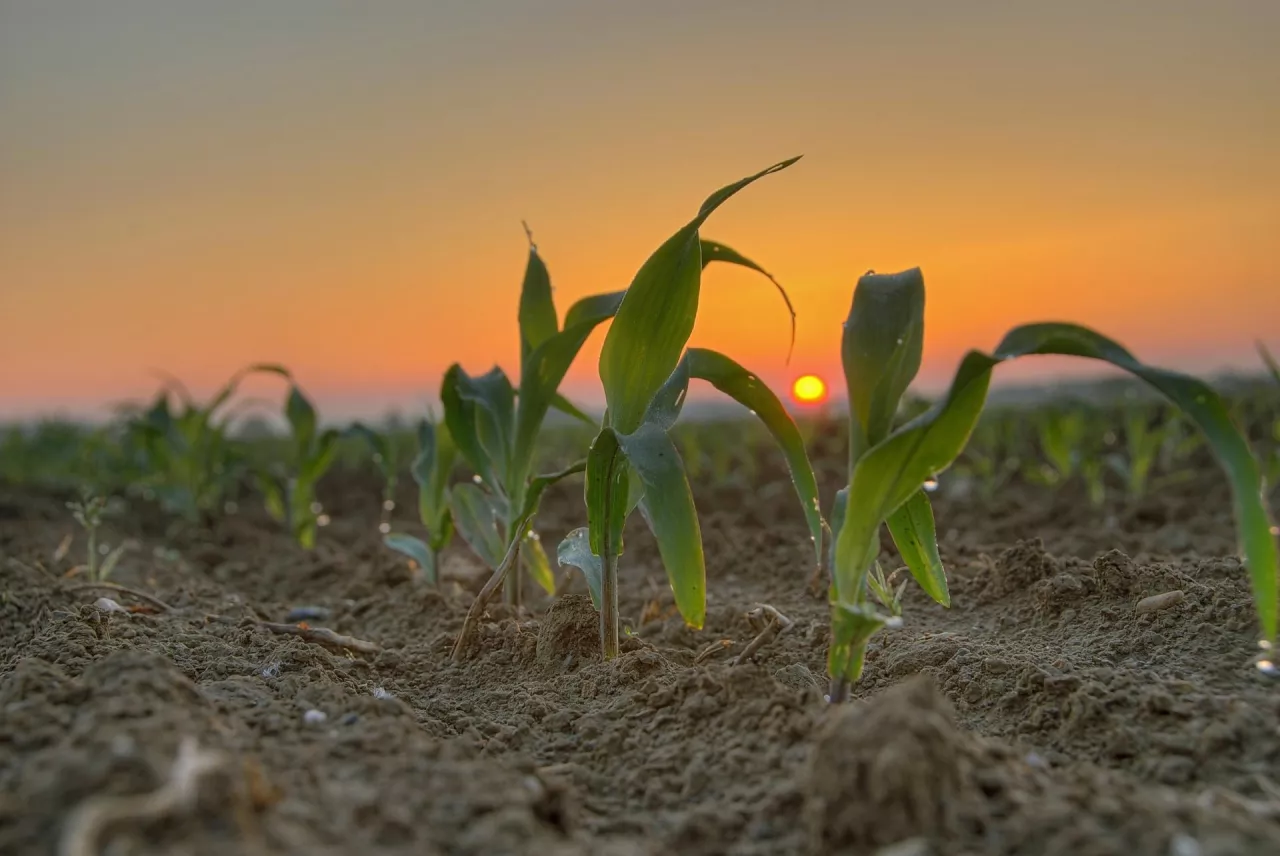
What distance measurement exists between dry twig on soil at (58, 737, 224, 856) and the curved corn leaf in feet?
3.54

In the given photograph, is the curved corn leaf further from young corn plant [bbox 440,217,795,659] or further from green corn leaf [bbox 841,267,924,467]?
young corn plant [bbox 440,217,795,659]

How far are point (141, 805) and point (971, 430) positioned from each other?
1.33 metres

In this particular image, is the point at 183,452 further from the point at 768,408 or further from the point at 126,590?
the point at 768,408

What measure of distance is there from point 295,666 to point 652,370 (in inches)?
42.8

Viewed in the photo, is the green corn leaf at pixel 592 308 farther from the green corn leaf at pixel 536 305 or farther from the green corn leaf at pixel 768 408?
the green corn leaf at pixel 768 408

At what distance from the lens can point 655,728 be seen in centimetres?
181

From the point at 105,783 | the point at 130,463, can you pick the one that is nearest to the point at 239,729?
the point at 105,783

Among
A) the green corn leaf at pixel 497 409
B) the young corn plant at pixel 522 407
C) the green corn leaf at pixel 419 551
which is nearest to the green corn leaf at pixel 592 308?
the young corn plant at pixel 522 407

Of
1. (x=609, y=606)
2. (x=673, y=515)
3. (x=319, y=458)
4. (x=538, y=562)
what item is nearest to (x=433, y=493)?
(x=538, y=562)

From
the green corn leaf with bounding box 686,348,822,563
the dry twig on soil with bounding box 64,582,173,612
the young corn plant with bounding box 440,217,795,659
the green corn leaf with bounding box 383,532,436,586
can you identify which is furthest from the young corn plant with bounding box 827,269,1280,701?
the dry twig on soil with bounding box 64,582,173,612

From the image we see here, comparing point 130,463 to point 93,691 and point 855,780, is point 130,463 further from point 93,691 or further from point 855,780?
point 855,780

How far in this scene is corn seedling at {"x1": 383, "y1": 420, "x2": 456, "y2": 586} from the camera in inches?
132

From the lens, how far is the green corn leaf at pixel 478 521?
3156mm

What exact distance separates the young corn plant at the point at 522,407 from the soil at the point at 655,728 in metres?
0.26
